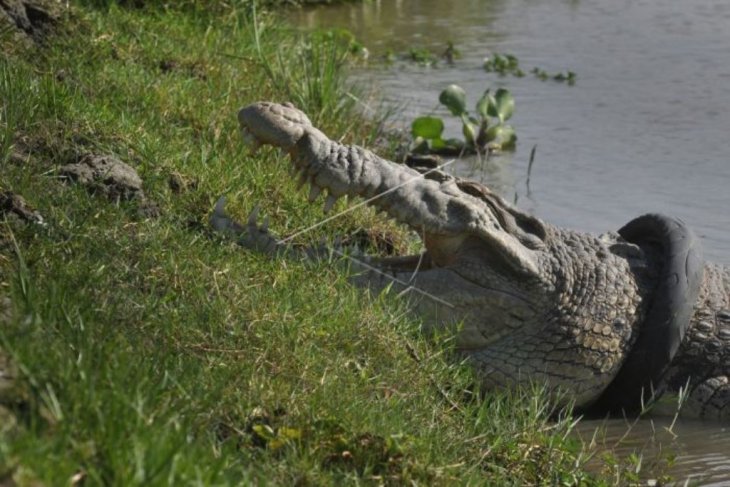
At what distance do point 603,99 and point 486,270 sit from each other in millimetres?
5396

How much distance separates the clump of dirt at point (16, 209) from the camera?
5.08 meters

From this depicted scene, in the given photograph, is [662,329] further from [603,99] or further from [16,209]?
[603,99]

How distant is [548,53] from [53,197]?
7900 mm

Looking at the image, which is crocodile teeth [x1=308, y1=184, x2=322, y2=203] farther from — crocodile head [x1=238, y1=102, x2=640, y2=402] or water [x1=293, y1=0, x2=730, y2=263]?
water [x1=293, y1=0, x2=730, y2=263]

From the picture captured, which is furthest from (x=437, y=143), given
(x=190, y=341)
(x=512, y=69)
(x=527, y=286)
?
(x=190, y=341)

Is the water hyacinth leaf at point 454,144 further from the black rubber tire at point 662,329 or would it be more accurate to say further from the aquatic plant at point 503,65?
the black rubber tire at point 662,329

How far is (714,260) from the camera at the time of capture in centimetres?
753

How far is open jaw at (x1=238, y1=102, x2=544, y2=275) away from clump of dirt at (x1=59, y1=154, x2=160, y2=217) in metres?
0.55

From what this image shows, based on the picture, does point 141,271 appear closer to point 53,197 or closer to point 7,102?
point 53,197

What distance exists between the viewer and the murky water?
8.12 meters

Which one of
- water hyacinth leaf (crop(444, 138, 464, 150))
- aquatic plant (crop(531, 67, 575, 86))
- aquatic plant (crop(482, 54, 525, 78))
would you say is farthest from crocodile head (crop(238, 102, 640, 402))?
aquatic plant (crop(482, 54, 525, 78))

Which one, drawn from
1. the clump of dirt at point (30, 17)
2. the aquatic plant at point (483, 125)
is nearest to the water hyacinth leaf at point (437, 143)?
the aquatic plant at point (483, 125)

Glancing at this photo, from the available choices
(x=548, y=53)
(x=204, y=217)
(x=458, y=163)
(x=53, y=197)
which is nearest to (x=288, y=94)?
(x=458, y=163)

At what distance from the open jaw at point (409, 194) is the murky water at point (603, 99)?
0.91 meters
